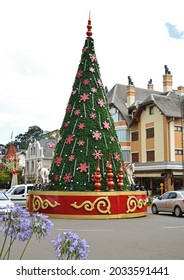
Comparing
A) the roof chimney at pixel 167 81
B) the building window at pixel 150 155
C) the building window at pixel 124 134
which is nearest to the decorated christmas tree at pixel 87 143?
the building window at pixel 150 155

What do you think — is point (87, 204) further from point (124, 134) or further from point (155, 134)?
point (124, 134)

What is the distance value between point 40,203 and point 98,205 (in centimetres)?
277

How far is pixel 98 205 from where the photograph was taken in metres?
16.8

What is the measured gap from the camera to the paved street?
8.66 metres

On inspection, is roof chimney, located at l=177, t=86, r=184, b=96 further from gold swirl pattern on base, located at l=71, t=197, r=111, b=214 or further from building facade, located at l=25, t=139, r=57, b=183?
gold swirl pattern on base, located at l=71, t=197, r=111, b=214

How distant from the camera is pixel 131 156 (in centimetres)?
4919

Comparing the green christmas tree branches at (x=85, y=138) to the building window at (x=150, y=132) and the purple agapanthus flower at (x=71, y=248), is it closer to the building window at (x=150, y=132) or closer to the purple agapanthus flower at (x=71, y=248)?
the purple agapanthus flower at (x=71, y=248)

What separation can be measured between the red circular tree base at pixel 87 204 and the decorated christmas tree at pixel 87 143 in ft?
1.90

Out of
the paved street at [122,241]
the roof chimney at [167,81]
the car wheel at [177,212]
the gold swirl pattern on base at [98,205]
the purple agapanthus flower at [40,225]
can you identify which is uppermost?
the roof chimney at [167,81]

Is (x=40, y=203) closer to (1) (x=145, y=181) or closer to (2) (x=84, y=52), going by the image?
(2) (x=84, y=52)

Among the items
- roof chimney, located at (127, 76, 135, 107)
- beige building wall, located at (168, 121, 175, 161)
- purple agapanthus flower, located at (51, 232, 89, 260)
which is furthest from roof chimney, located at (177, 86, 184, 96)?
purple agapanthus flower, located at (51, 232, 89, 260)

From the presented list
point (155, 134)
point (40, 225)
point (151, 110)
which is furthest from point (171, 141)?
point (40, 225)

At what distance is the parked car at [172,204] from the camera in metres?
19.3

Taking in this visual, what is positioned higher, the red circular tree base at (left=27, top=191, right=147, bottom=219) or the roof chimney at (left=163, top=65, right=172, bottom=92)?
the roof chimney at (left=163, top=65, right=172, bottom=92)
